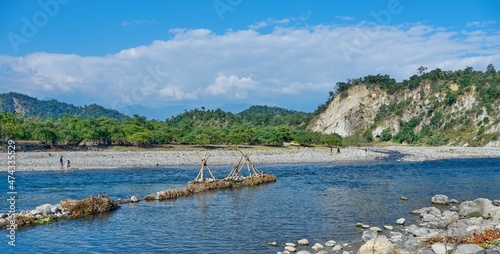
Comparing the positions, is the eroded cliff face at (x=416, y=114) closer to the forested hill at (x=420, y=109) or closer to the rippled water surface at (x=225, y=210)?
the forested hill at (x=420, y=109)

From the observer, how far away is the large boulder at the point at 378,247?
16.3 metres

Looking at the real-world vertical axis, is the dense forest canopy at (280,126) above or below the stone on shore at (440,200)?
above

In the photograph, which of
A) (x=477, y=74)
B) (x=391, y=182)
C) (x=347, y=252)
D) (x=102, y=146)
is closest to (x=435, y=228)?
(x=347, y=252)

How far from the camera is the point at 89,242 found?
21.4 metres

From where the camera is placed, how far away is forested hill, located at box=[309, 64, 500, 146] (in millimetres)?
136625

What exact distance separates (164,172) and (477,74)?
142339 millimetres

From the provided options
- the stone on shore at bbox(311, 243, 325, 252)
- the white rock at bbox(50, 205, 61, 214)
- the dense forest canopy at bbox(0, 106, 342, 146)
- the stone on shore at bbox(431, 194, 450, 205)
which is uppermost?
the dense forest canopy at bbox(0, 106, 342, 146)

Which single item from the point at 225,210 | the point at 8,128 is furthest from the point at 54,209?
the point at 8,128

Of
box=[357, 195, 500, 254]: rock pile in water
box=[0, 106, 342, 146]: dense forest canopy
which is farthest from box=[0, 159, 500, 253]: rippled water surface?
box=[0, 106, 342, 146]: dense forest canopy

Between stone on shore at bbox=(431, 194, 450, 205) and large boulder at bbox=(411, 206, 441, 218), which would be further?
stone on shore at bbox=(431, 194, 450, 205)

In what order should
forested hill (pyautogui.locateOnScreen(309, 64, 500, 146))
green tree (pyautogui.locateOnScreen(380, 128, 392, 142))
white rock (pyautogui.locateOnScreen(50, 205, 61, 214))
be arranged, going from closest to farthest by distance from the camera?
1. white rock (pyautogui.locateOnScreen(50, 205, 61, 214))
2. forested hill (pyautogui.locateOnScreen(309, 64, 500, 146))
3. green tree (pyautogui.locateOnScreen(380, 128, 392, 142))

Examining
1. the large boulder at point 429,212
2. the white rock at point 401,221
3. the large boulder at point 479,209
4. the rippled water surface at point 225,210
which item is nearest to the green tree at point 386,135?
the rippled water surface at point 225,210

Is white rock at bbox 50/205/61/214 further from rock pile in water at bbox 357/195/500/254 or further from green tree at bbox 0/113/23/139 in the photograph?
green tree at bbox 0/113/23/139

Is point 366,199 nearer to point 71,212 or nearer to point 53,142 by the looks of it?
point 71,212
